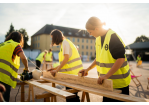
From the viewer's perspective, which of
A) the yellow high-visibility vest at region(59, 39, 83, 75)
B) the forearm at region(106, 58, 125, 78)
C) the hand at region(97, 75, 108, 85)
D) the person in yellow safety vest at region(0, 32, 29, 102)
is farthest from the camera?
the yellow high-visibility vest at region(59, 39, 83, 75)

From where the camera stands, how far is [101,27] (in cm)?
198

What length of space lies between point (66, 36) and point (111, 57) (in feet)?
167

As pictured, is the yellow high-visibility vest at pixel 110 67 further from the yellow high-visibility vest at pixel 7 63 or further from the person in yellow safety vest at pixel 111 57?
the yellow high-visibility vest at pixel 7 63

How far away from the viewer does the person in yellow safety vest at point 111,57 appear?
1757 mm

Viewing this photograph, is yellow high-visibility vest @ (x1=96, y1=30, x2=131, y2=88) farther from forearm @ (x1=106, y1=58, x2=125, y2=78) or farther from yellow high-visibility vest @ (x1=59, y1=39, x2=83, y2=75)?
yellow high-visibility vest @ (x1=59, y1=39, x2=83, y2=75)

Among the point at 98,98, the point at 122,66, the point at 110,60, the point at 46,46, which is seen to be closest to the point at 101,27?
the point at 110,60

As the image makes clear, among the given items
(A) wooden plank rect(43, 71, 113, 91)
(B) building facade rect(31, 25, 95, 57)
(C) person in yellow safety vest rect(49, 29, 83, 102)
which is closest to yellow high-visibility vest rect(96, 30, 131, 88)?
(A) wooden plank rect(43, 71, 113, 91)

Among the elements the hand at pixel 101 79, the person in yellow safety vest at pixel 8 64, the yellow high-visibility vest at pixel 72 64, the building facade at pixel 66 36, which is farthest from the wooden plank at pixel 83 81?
the building facade at pixel 66 36

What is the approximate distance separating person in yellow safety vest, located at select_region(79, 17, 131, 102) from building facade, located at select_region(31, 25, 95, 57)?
1792 inches

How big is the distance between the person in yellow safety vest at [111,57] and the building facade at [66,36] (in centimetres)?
4551

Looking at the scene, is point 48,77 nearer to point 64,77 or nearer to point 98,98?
point 64,77

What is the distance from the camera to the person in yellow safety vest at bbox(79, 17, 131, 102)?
69.2 inches

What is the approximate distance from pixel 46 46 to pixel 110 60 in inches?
1809

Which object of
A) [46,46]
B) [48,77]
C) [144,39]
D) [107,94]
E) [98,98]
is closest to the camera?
[107,94]
